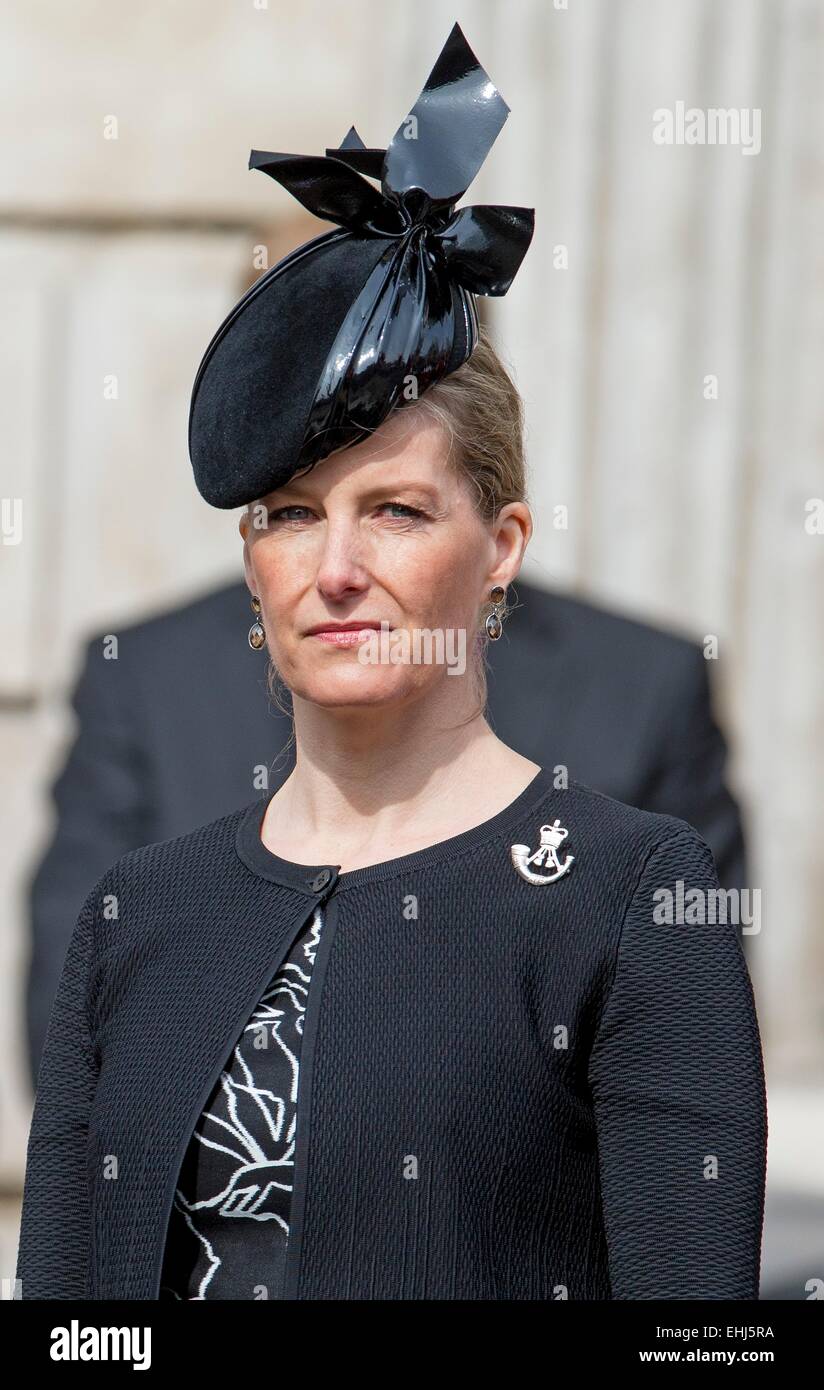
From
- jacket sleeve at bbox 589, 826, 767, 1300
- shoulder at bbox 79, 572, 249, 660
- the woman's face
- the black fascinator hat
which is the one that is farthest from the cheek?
A: shoulder at bbox 79, 572, 249, 660

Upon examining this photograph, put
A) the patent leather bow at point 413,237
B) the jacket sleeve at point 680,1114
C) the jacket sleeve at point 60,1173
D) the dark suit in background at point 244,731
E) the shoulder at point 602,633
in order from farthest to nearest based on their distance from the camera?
the shoulder at point 602,633 < the dark suit in background at point 244,731 < the jacket sleeve at point 60,1173 < the patent leather bow at point 413,237 < the jacket sleeve at point 680,1114

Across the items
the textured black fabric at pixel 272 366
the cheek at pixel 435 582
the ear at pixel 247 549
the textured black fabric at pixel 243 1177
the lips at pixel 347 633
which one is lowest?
the textured black fabric at pixel 243 1177

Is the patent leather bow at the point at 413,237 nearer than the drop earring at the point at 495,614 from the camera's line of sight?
Yes

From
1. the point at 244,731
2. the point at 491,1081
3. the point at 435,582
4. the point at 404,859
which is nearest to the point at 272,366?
the point at 435,582

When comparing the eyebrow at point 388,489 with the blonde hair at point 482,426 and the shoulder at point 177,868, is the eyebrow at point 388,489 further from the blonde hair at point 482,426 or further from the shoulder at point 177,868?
the shoulder at point 177,868

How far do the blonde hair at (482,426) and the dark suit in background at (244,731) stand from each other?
4.92ft

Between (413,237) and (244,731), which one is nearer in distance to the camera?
(413,237)

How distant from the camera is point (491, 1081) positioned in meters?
1.57

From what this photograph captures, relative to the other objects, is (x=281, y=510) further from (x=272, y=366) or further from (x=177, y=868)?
(x=177, y=868)

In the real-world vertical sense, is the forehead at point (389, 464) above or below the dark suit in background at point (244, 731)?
below

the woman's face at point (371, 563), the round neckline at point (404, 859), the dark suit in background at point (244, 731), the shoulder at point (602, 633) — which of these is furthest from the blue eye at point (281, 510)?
the shoulder at point (602, 633)

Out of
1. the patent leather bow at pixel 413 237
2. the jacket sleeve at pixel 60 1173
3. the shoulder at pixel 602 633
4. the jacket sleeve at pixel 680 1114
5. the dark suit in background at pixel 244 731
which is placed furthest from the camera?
the shoulder at pixel 602 633

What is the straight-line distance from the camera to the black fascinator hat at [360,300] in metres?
1.64

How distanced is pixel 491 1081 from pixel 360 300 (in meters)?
0.63
